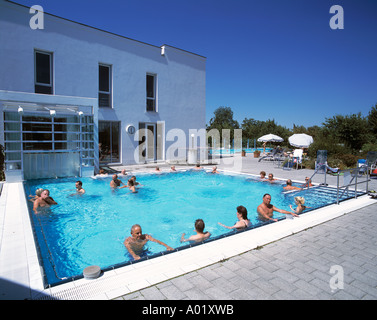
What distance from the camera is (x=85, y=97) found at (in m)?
12.6

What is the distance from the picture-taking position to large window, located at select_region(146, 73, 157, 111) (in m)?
16.2

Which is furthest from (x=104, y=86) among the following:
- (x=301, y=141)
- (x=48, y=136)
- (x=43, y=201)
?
(x=301, y=141)

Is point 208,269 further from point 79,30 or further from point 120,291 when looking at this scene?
point 79,30

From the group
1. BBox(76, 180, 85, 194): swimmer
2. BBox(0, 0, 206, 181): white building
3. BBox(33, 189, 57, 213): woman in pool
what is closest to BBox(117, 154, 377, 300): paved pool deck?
BBox(33, 189, 57, 213): woman in pool

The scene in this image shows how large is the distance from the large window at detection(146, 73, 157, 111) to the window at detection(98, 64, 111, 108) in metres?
2.67

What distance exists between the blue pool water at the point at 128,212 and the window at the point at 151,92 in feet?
18.6

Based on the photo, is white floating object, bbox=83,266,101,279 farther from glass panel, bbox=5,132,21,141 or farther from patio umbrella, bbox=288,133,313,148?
patio umbrella, bbox=288,133,313,148

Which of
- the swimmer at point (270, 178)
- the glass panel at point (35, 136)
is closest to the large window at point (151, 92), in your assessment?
the glass panel at point (35, 136)

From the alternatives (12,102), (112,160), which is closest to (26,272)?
(12,102)

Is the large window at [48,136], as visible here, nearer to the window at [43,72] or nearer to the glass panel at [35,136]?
the glass panel at [35,136]

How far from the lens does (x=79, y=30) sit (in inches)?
507

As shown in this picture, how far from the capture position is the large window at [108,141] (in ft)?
46.2

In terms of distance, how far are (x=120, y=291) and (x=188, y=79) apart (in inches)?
667

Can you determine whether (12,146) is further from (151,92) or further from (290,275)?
(290,275)
